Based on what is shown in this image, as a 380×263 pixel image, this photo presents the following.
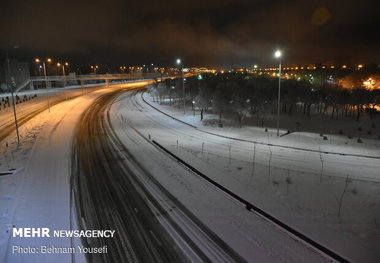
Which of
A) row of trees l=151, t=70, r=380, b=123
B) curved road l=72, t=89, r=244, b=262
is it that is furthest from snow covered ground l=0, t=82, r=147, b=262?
row of trees l=151, t=70, r=380, b=123

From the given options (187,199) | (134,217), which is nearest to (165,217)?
(134,217)

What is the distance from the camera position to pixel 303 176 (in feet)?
67.8

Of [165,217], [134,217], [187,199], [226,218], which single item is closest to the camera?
[226,218]

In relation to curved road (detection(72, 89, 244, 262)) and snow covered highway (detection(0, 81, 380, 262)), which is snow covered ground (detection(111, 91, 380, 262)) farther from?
curved road (detection(72, 89, 244, 262))

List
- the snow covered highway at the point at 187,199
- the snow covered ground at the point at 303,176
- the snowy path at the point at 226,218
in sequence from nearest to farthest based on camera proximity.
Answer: the snowy path at the point at 226,218, the snow covered highway at the point at 187,199, the snow covered ground at the point at 303,176

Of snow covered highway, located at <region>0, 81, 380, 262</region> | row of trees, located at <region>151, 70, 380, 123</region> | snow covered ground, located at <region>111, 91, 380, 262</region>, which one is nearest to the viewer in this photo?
snow covered highway, located at <region>0, 81, 380, 262</region>

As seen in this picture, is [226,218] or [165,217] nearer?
[226,218]

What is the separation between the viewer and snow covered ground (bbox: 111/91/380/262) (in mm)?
13562

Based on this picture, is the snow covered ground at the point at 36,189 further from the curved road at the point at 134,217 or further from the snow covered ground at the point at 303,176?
the snow covered ground at the point at 303,176

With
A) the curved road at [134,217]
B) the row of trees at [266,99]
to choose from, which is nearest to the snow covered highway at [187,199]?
the curved road at [134,217]

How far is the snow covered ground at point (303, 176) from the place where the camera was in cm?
1356

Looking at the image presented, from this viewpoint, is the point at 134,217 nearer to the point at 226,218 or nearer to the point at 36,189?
the point at 226,218

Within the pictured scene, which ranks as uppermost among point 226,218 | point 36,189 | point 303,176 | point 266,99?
point 266,99

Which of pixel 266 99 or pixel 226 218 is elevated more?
pixel 266 99
